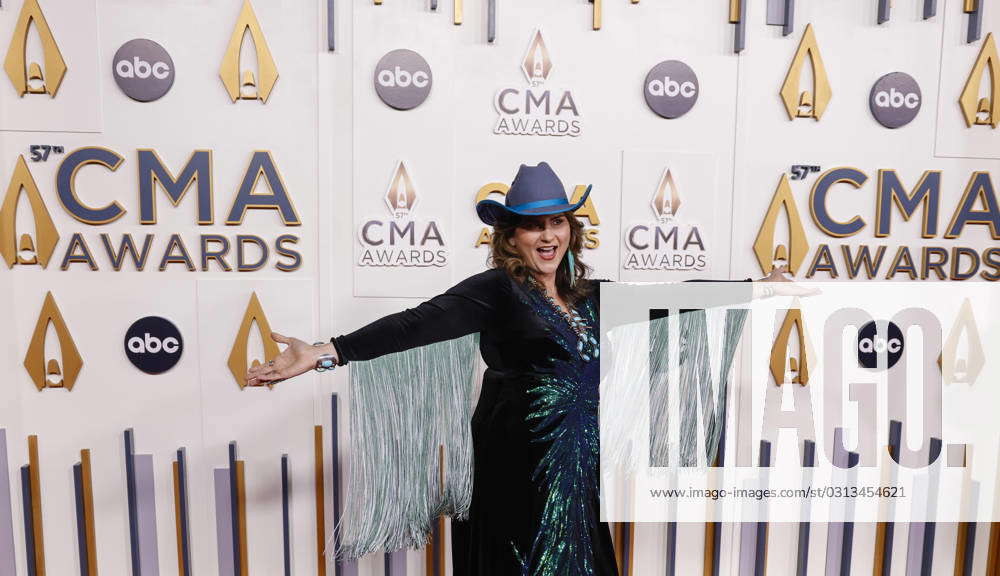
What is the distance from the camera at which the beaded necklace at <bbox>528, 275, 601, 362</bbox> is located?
3.68ft

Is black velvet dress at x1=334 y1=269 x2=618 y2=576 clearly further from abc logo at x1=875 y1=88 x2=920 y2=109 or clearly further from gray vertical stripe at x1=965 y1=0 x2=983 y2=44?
gray vertical stripe at x1=965 y1=0 x2=983 y2=44

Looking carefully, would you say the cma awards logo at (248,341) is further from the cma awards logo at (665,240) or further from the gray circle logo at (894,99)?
the gray circle logo at (894,99)

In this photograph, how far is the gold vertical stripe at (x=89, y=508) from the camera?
1.45 meters

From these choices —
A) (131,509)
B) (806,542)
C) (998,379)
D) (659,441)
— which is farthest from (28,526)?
(998,379)

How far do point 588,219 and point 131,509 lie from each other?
148cm

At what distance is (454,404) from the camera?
51.6 inches

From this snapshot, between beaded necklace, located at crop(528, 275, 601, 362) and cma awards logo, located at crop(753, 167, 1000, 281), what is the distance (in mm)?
682

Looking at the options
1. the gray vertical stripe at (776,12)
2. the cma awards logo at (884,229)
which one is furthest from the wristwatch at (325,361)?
the gray vertical stripe at (776,12)

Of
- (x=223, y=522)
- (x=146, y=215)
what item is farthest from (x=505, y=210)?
(x=223, y=522)

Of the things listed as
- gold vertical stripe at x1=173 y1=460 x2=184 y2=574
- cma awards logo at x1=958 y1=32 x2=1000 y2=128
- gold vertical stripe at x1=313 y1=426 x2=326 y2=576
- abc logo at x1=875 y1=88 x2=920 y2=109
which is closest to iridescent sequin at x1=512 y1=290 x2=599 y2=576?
gold vertical stripe at x1=313 y1=426 x2=326 y2=576

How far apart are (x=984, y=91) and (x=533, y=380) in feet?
5.08

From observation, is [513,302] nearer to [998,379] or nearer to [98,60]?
[98,60]

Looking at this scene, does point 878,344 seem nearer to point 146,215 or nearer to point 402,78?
point 402,78

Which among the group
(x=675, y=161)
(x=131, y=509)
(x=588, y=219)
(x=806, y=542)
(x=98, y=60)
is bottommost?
(x=806, y=542)
